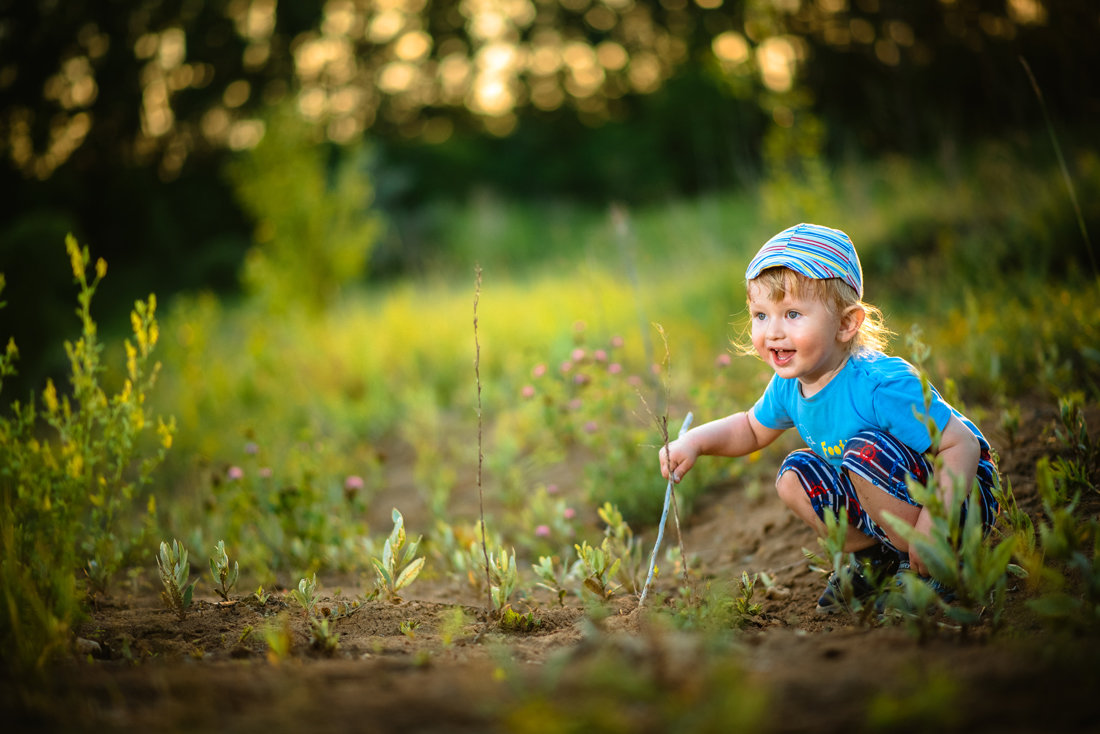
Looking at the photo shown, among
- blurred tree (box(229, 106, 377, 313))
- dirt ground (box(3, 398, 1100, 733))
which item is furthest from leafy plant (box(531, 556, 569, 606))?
blurred tree (box(229, 106, 377, 313))

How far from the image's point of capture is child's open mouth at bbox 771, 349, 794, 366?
211 centimetres

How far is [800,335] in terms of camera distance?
2.06m

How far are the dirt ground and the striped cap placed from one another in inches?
38.5

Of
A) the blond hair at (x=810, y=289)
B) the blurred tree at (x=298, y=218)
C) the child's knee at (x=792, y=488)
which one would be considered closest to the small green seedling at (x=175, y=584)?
the child's knee at (x=792, y=488)

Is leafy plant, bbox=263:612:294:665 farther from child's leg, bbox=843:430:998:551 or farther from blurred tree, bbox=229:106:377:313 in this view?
blurred tree, bbox=229:106:377:313

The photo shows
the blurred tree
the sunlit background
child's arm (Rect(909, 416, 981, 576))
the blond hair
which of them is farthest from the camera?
the blurred tree

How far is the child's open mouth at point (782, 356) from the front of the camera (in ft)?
6.91

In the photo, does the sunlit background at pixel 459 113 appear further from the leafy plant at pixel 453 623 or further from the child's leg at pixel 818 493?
the leafy plant at pixel 453 623

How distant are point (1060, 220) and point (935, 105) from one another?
698 centimetres

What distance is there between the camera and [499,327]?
6.68 metres

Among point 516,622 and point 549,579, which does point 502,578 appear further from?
point 549,579

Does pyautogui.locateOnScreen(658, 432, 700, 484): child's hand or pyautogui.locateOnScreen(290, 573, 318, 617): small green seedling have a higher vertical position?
pyautogui.locateOnScreen(658, 432, 700, 484): child's hand

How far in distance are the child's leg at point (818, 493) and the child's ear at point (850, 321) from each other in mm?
394

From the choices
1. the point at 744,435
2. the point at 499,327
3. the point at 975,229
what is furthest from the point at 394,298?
the point at 744,435
